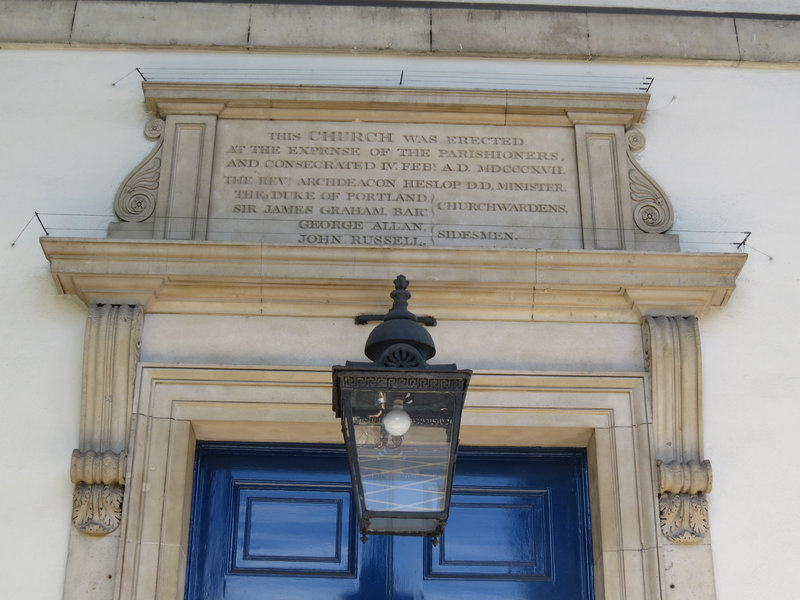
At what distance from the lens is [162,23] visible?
23.0 feet

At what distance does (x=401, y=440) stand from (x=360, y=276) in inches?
61.5

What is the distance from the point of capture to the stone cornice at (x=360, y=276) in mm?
6004

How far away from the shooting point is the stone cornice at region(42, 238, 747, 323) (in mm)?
6004

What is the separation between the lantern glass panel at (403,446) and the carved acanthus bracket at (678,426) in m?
1.49

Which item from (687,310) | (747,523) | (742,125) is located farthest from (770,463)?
(742,125)

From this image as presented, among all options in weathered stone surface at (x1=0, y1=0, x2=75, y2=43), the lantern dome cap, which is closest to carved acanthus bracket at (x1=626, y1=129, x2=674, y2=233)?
the lantern dome cap

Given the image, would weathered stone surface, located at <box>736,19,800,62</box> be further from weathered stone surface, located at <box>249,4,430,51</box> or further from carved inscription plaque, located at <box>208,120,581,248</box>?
weathered stone surface, located at <box>249,4,430,51</box>

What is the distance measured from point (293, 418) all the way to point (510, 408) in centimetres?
106

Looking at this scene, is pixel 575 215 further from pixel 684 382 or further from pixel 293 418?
pixel 293 418

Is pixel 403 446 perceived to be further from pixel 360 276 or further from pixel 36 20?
pixel 36 20

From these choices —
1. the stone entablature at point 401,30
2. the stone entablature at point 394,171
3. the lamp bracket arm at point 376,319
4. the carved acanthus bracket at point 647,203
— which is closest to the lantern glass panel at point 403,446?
the lamp bracket arm at point 376,319

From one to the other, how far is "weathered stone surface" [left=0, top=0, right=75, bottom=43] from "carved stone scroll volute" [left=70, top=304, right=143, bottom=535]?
6.29ft

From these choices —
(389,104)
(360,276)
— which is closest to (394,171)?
(389,104)

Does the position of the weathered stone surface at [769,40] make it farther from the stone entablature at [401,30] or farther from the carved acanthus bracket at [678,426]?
the carved acanthus bracket at [678,426]
